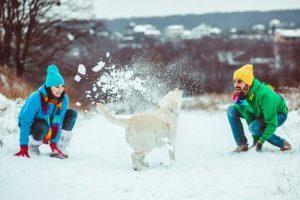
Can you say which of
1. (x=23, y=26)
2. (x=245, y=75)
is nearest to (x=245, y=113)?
(x=245, y=75)

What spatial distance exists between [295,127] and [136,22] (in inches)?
5647

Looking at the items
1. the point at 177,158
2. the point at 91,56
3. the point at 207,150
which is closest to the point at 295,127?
the point at 207,150

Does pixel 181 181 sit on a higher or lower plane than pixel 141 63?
lower

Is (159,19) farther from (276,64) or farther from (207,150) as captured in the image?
(207,150)

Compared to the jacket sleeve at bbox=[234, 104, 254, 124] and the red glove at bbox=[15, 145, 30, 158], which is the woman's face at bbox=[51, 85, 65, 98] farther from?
the jacket sleeve at bbox=[234, 104, 254, 124]

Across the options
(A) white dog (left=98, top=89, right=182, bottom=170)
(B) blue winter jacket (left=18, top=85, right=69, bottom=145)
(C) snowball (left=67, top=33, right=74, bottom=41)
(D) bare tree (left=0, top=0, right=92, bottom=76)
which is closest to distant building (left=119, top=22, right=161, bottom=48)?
(C) snowball (left=67, top=33, right=74, bottom=41)

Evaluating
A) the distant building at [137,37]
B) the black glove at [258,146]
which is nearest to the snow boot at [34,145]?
the black glove at [258,146]

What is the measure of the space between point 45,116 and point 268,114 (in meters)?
2.90

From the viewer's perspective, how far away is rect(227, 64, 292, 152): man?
5.58 m

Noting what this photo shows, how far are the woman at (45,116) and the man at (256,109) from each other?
2.33m

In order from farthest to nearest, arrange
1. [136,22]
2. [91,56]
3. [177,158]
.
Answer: [136,22] < [91,56] < [177,158]

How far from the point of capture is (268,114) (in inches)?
219

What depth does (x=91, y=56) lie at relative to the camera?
81.9 ft

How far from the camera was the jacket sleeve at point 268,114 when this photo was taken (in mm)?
5555
